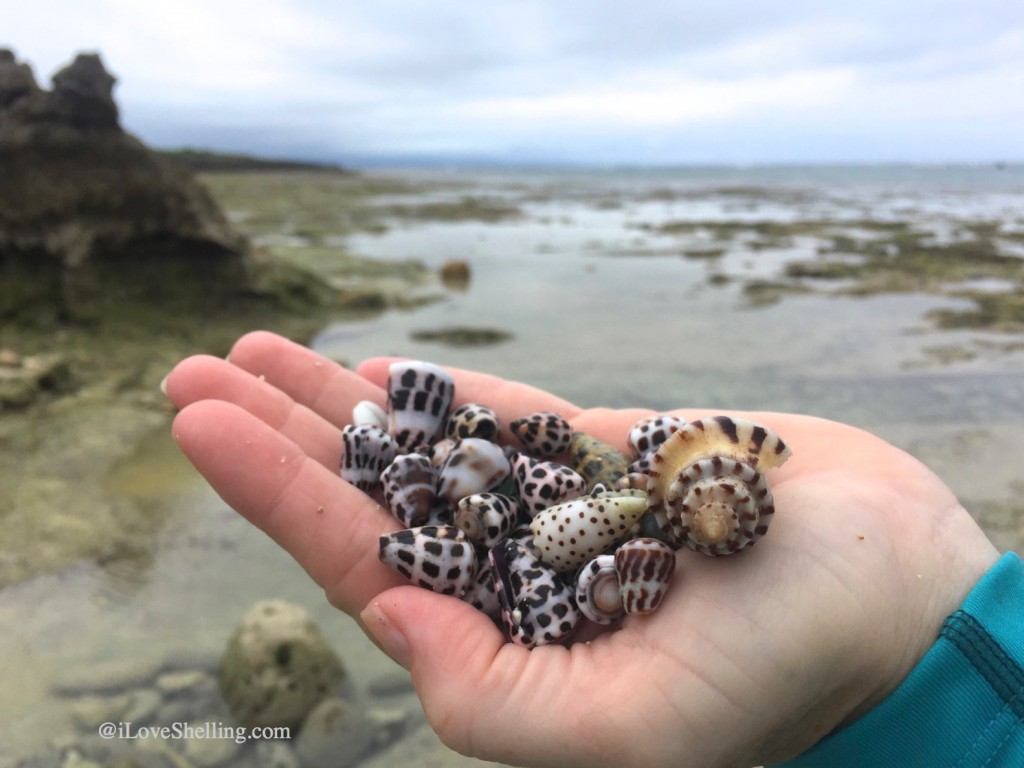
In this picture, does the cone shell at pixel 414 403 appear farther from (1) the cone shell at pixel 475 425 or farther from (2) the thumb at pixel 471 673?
(2) the thumb at pixel 471 673

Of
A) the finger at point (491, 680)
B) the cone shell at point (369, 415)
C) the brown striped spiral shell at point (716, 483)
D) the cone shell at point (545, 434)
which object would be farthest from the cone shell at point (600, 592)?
the cone shell at point (369, 415)

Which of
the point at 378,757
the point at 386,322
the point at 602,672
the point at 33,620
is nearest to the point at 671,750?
the point at 602,672

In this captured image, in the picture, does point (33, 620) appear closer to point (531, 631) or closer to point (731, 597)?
point (531, 631)

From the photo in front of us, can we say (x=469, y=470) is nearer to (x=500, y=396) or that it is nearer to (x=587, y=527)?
(x=587, y=527)

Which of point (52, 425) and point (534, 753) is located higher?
point (534, 753)

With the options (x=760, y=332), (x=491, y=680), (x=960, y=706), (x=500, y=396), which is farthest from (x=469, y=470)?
(x=760, y=332)

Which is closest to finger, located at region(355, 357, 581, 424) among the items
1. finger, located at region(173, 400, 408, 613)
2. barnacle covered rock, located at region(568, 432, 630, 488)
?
barnacle covered rock, located at region(568, 432, 630, 488)

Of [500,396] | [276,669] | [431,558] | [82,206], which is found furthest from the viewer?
[82,206]
